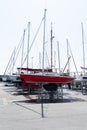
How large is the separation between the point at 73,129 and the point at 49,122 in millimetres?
1807

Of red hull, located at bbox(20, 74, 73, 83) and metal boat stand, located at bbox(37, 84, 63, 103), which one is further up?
red hull, located at bbox(20, 74, 73, 83)

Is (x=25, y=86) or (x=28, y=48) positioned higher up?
(x=28, y=48)

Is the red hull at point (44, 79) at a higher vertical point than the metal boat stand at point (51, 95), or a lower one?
higher

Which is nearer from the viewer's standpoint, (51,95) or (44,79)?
(44,79)

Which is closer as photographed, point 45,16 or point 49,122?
point 49,122

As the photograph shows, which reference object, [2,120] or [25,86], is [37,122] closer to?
[2,120]

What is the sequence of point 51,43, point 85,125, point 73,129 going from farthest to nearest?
point 51,43
point 85,125
point 73,129

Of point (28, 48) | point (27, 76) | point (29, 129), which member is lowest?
point (29, 129)

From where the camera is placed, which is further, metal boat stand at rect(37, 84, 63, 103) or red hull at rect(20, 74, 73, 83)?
metal boat stand at rect(37, 84, 63, 103)

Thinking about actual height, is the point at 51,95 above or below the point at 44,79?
below

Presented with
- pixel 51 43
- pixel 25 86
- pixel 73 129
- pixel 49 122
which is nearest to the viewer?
pixel 73 129

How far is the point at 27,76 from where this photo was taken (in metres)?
25.8

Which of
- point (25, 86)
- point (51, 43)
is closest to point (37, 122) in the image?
point (25, 86)

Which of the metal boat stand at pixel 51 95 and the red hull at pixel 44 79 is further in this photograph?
the metal boat stand at pixel 51 95
